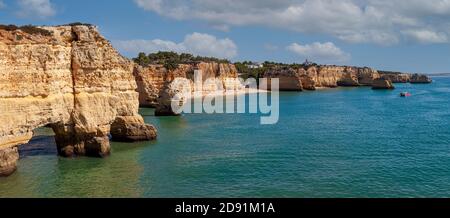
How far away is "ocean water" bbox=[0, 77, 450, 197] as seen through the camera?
20.6 metres

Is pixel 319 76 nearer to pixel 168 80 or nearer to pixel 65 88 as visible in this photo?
pixel 168 80

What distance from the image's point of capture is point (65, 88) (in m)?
27.0

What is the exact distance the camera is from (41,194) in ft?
66.5

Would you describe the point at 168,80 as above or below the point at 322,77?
below

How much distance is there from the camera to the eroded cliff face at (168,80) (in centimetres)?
5334

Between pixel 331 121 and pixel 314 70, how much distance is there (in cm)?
9596

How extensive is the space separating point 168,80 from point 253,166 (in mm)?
48204

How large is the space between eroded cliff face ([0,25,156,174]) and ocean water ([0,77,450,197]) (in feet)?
6.41

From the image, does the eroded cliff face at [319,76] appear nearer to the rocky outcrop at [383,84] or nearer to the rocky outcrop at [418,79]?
the rocky outcrop at [383,84]

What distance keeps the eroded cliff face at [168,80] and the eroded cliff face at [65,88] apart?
19409 mm

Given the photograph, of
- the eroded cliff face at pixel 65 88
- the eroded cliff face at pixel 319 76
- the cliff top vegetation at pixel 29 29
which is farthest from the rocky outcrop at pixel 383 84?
the cliff top vegetation at pixel 29 29

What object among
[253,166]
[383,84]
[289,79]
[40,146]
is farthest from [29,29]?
[383,84]
